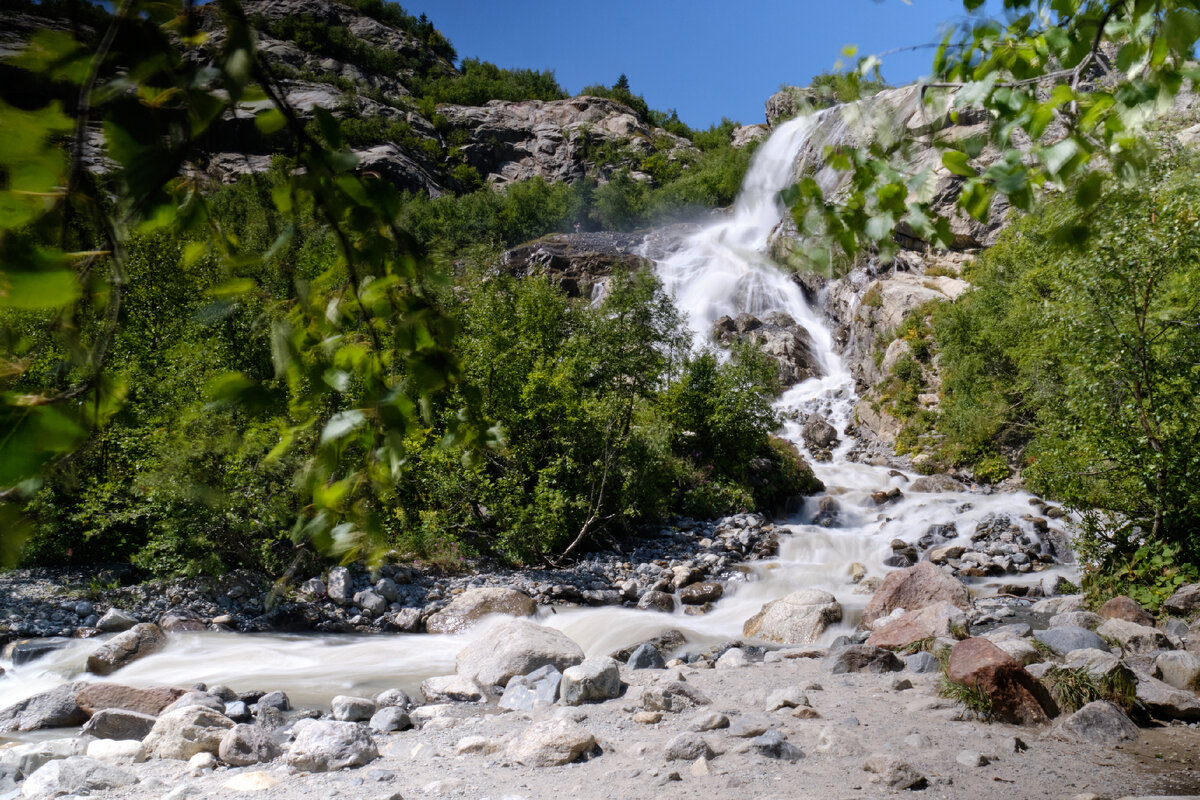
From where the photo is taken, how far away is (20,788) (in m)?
4.57

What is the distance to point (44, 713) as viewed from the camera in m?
6.25

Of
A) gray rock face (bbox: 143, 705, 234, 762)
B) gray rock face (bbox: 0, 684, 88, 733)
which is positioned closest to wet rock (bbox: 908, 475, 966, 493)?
gray rock face (bbox: 143, 705, 234, 762)

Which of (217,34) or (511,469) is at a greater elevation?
(217,34)

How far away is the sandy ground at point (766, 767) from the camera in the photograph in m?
4.11

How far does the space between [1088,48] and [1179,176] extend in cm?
820

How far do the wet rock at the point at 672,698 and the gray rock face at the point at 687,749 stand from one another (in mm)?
1075

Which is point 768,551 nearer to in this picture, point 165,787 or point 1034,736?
point 1034,736

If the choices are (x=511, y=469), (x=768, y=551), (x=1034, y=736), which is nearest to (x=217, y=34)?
(x=1034, y=736)

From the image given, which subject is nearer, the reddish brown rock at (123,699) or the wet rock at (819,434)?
the reddish brown rock at (123,699)

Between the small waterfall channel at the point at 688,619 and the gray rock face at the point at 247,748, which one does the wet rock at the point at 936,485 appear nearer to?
Result: the small waterfall channel at the point at 688,619

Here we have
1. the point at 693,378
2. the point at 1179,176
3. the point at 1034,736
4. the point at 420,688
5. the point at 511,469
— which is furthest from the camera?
the point at 693,378

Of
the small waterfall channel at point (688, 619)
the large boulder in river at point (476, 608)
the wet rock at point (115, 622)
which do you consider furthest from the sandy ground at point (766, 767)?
the wet rock at point (115, 622)

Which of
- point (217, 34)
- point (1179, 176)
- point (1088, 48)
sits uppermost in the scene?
point (1179, 176)

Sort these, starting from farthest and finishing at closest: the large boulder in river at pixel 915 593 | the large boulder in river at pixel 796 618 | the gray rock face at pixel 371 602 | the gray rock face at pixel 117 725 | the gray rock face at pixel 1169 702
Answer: the gray rock face at pixel 371 602, the large boulder in river at pixel 915 593, the large boulder in river at pixel 796 618, the gray rock face at pixel 117 725, the gray rock face at pixel 1169 702
